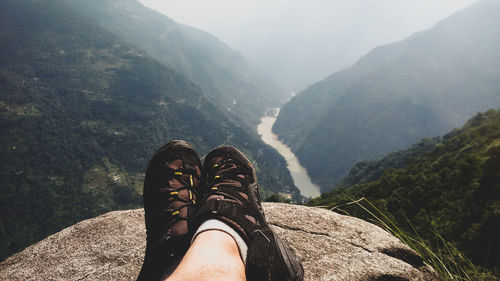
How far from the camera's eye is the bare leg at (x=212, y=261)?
142 cm

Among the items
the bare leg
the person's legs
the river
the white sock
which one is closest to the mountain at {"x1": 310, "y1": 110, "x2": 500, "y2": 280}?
the person's legs

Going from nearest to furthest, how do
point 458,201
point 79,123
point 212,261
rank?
point 212,261 < point 458,201 < point 79,123

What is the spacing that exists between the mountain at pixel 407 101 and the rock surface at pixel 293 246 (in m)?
114

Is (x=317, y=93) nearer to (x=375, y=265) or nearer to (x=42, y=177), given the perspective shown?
(x=42, y=177)

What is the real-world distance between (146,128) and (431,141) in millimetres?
125172

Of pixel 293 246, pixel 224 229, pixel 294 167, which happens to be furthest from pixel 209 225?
pixel 294 167

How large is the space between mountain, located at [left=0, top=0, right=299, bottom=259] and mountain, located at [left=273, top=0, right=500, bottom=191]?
32.6 m

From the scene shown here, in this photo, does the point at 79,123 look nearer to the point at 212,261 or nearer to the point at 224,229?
the point at 224,229

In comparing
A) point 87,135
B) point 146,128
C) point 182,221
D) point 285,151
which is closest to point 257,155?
point 285,151

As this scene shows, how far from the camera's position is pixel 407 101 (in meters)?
144

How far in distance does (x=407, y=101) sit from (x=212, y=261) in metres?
172

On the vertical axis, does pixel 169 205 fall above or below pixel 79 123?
above

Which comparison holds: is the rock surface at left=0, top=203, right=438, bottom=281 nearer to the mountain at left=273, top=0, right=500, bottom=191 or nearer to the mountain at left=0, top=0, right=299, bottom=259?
the mountain at left=0, top=0, right=299, bottom=259

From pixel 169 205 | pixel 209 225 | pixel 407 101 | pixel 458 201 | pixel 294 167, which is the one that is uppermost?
pixel 407 101
